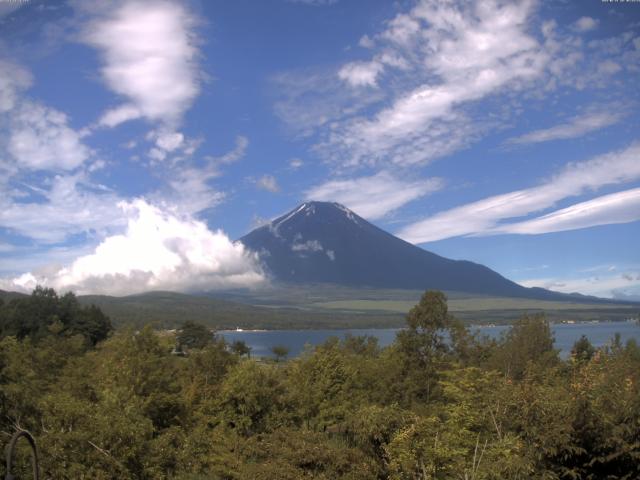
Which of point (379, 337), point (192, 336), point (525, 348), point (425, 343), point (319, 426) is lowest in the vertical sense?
point (379, 337)

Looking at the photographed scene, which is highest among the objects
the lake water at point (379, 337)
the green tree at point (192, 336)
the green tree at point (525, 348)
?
the green tree at point (525, 348)

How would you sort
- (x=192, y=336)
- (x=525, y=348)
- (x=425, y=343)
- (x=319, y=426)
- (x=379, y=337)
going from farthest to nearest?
(x=379, y=337), (x=192, y=336), (x=525, y=348), (x=425, y=343), (x=319, y=426)

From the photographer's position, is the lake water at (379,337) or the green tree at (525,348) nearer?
the green tree at (525,348)

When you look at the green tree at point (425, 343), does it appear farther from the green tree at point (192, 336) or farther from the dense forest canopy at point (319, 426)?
the green tree at point (192, 336)

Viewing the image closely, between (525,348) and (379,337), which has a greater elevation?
(525,348)

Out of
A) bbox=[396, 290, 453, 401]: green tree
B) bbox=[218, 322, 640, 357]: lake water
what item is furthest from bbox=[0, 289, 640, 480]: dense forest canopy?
bbox=[218, 322, 640, 357]: lake water

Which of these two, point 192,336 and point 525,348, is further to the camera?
point 192,336

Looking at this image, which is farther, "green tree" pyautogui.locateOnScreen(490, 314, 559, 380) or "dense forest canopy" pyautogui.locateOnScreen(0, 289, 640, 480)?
"green tree" pyautogui.locateOnScreen(490, 314, 559, 380)

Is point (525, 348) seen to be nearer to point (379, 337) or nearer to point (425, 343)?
point (425, 343)

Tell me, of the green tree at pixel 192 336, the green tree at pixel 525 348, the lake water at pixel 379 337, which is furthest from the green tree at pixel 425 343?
the green tree at pixel 192 336

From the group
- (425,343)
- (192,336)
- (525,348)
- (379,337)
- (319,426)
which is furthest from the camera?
(379,337)

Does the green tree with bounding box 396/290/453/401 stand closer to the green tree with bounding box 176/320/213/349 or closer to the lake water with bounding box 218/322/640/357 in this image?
the lake water with bounding box 218/322/640/357

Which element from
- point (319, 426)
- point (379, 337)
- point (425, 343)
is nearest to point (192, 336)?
point (425, 343)

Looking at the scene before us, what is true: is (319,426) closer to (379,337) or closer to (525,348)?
(525,348)
